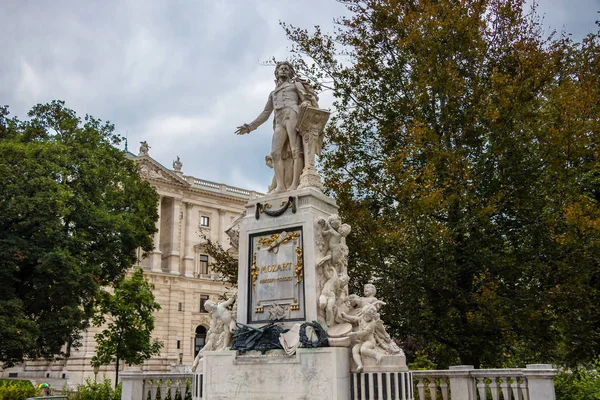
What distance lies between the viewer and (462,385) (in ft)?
33.4

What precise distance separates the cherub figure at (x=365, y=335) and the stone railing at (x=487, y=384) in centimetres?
219

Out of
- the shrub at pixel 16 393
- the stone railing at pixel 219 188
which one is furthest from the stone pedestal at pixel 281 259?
the stone railing at pixel 219 188

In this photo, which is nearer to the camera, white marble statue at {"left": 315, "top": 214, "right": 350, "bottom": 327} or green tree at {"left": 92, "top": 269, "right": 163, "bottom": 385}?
white marble statue at {"left": 315, "top": 214, "right": 350, "bottom": 327}

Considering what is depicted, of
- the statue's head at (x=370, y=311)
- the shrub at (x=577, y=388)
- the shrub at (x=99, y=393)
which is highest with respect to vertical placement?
the statue's head at (x=370, y=311)

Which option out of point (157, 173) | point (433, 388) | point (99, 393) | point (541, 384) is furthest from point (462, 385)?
point (157, 173)

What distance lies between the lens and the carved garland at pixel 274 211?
1034 centimetres

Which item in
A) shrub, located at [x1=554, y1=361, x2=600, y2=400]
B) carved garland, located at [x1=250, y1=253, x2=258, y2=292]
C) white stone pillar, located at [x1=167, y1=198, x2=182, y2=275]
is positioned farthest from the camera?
white stone pillar, located at [x1=167, y1=198, x2=182, y2=275]

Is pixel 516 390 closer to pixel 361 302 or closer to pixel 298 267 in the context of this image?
pixel 361 302

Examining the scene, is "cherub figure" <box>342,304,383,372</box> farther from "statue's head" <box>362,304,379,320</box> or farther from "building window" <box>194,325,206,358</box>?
"building window" <box>194,325,206,358</box>

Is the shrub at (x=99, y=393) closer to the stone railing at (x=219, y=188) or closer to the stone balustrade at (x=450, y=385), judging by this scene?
the stone balustrade at (x=450, y=385)

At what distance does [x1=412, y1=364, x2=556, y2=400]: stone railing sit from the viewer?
9.30 m

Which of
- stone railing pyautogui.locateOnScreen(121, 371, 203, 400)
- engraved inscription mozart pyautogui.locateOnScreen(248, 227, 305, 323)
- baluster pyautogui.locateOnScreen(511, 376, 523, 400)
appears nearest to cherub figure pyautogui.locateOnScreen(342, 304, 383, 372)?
engraved inscription mozart pyautogui.locateOnScreen(248, 227, 305, 323)

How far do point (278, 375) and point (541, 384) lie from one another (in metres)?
4.40

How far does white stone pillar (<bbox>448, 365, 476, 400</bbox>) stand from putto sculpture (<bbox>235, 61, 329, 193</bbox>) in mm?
4366
